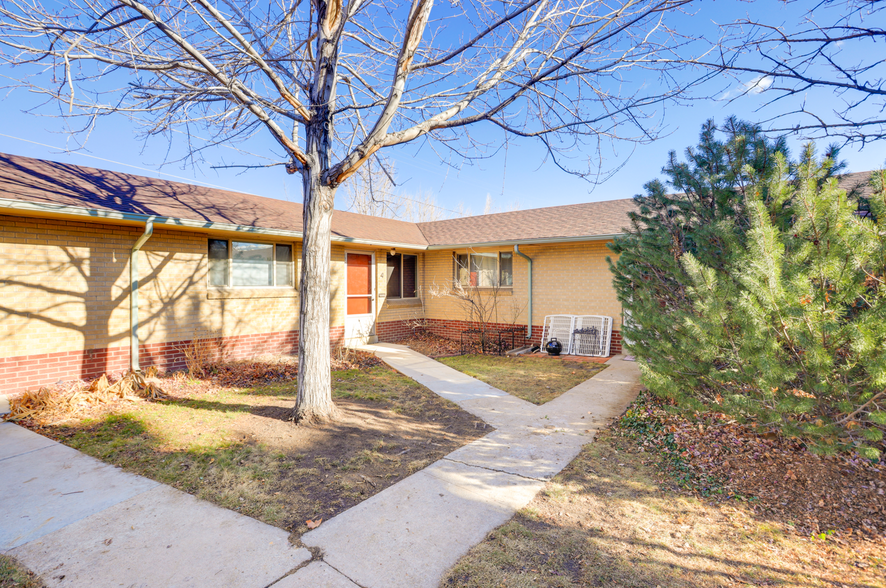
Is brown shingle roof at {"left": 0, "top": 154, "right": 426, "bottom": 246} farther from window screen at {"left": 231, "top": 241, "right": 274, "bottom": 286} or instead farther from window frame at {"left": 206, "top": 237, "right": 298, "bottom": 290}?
window screen at {"left": 231, "top": 241, "right": 274, "bottom": 286}

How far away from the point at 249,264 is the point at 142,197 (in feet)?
7.61

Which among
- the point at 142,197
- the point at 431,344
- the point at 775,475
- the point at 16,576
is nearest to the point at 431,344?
the point at 431,344

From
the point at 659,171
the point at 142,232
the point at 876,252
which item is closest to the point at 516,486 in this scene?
the point at 876,252

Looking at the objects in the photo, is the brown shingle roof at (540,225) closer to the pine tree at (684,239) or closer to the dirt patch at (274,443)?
the pine tree at (684,239)

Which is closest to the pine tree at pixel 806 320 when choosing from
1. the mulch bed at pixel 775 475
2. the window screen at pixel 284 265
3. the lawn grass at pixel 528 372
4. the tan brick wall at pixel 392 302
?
the mulch bed at pixel 775 475

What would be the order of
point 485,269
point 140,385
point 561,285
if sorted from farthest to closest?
point 485,269 < point 561,285 < point 140,385

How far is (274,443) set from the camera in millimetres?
4621

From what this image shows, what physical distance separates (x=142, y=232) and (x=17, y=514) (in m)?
5.82

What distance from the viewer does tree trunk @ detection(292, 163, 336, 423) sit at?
5148 mm

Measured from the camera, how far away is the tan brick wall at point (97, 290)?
21.3 feet

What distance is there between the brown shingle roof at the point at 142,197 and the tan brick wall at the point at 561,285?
11.9 ft

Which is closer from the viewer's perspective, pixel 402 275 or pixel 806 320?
pixel 806 320

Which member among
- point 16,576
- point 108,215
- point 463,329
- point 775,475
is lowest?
point 16,576

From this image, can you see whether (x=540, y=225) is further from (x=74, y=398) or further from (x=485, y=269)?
(x=74, y=398)
